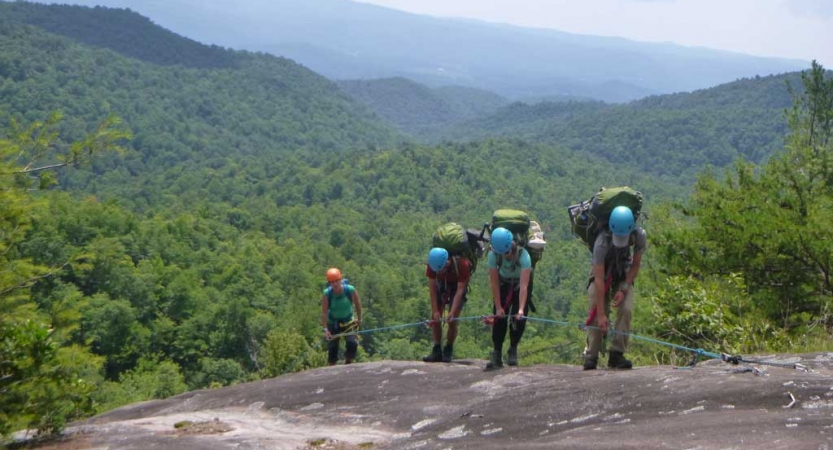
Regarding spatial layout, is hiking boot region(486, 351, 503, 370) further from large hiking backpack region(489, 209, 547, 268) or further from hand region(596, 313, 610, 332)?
hand region(596, 313, 610, 332)

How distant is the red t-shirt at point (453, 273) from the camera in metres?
8.80

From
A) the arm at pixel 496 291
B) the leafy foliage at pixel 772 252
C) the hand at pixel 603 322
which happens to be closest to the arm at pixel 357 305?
the arm at pixel 496 291

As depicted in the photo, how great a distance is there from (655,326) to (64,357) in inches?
339

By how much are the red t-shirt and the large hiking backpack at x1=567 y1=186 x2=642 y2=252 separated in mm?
1410

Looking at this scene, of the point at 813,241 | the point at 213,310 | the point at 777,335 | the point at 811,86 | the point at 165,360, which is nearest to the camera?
the point at 777,335

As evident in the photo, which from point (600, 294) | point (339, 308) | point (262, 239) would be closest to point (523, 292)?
point (600, 294)

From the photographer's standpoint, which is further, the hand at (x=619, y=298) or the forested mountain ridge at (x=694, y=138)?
the forested mountain ridge at (x=694, y=138)

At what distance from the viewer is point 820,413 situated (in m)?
5.20

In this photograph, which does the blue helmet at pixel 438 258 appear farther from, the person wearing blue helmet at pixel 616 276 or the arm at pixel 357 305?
the arm at pixel 357 305

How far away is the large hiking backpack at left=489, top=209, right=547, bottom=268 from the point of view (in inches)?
320

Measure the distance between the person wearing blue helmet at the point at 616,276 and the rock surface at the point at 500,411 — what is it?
0.37 meters

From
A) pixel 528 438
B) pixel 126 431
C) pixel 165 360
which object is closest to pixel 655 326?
pixel 528 438

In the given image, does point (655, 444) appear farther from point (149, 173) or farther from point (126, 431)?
point (149, 173)

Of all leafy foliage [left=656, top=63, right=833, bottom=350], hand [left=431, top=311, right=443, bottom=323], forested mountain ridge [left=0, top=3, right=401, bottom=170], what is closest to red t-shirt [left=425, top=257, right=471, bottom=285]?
hand [left=431, top=311, right=443, bottom=323]
